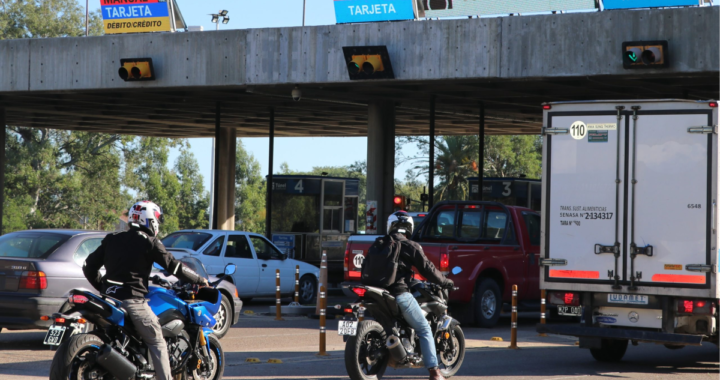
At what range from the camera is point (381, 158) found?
25234 millimetres

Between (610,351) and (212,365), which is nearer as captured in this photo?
(212,365)

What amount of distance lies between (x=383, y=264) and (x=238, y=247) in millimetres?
10472

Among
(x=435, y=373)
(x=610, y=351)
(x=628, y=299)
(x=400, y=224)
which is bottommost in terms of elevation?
(x=610, y=351)

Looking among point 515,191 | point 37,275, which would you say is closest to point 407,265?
point 37,275

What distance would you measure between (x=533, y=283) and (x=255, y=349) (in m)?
6.00

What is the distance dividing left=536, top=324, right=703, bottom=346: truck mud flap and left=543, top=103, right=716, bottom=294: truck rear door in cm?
52

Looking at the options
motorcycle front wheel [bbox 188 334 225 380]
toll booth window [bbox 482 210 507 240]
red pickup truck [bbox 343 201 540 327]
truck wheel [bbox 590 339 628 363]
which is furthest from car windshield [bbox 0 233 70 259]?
toll booth window [bbox 482 210 507 240]

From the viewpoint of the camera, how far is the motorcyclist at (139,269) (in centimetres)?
726

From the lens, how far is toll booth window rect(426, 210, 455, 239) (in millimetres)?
16250

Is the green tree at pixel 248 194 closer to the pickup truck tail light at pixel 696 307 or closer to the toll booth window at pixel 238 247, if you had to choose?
the toll booth window at pixel 238 247

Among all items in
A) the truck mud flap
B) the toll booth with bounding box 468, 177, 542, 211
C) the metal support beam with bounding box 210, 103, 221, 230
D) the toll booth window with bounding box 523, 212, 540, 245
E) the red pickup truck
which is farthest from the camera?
the toll booth with bounding box 468, 177, 542, 211

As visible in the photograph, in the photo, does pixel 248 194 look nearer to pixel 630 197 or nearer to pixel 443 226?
pixel 443 226

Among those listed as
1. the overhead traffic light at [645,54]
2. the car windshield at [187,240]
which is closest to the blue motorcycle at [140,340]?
the car windshield at [187,240]

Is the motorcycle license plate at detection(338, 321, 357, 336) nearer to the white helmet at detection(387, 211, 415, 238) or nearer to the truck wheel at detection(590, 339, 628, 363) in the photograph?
the white helmet at detection(387, 211, 415, 238)
